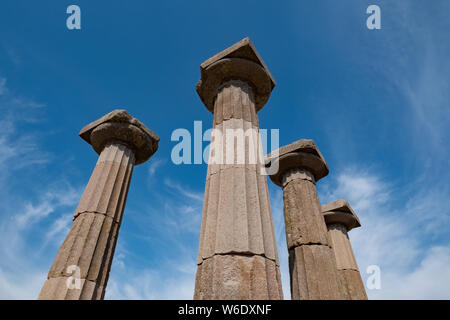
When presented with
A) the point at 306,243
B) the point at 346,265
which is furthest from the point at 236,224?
the point at 346,265

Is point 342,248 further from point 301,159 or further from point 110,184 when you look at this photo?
point 110,184

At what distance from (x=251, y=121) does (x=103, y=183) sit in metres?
6.48

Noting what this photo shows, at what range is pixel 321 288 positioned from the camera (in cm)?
1040

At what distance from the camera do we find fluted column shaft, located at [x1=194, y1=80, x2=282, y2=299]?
5504 mm

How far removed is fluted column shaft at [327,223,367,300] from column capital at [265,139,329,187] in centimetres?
349

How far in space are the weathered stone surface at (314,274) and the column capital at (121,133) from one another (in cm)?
807

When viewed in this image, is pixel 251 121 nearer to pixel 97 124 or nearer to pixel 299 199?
pixel 299 199

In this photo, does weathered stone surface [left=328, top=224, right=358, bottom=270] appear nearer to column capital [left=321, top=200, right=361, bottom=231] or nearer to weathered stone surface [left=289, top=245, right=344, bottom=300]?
column capital [left=321, top=200, right=361, bottom=231]

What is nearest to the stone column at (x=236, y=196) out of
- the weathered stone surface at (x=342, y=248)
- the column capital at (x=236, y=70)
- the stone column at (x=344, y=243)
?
the column capital at (x=236, y=70)

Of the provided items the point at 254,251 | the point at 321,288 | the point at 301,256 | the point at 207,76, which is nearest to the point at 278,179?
the point at 301,256

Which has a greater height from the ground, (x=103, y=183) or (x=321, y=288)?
(x=103, y=183)

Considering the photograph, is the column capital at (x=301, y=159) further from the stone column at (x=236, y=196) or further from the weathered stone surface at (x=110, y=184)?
the weathered stone surface at (x=110, y=184)

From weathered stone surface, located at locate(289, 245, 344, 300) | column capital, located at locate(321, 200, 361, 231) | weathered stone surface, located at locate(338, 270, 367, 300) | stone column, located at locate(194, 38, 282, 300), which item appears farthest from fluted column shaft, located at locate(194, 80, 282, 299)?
weathered stone surface, located at locate(338, 270, 367, 300)
